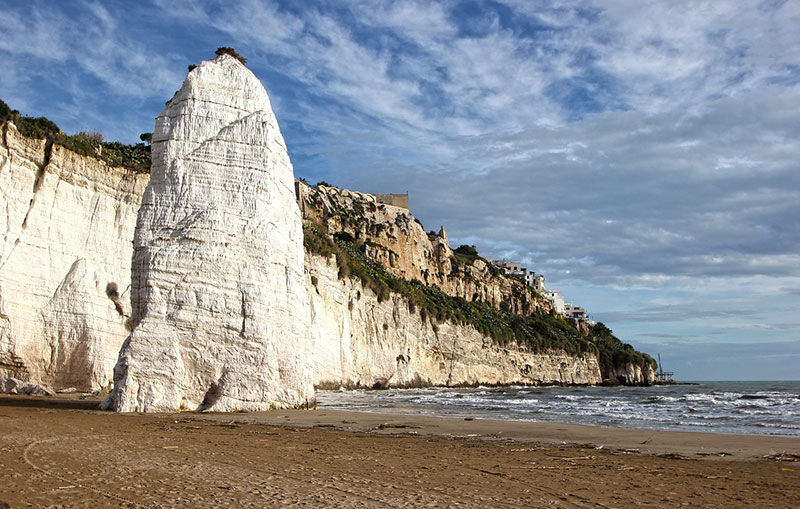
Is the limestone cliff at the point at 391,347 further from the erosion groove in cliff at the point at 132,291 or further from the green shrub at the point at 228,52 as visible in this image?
the green shrub at the point at 228,52

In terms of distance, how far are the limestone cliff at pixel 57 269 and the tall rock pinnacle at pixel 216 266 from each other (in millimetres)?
8202

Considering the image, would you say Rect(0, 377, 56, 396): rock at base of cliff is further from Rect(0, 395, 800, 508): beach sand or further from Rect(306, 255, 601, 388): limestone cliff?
Rect(306, 255, 601, 388): limestone cliff

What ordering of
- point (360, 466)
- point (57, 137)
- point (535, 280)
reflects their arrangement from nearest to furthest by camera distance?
point (360, 466)
point (57, 137)
point (535, 280)

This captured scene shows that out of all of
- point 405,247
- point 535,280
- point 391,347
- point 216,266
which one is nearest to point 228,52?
point 216,266

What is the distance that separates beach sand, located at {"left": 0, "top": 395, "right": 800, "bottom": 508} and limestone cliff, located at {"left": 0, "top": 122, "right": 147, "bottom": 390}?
953 centimetres

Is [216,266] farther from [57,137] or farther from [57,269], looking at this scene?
[57,137]

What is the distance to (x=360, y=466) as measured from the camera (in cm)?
675

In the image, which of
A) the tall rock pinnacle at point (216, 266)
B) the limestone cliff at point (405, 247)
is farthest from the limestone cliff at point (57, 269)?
the limestone cliff at point (405, 247)

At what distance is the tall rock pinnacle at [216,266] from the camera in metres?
12.9

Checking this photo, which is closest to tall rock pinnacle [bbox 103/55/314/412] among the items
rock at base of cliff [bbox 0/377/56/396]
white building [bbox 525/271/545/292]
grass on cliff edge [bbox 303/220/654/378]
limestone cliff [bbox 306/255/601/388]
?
rock at base of cliff [bbox 0/377/56/396]

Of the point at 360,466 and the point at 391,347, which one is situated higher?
the point at 391,347

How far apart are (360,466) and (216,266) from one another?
8.13 metres

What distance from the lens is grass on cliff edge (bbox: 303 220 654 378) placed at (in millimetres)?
40656

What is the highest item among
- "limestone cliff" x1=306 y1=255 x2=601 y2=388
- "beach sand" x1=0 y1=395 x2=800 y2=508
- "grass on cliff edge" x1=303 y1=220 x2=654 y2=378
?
"grass on cliff edge" x1=303 y1=220 x2=654 y2=378
